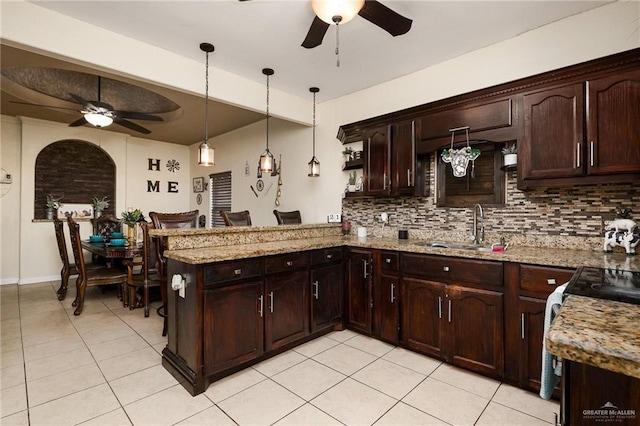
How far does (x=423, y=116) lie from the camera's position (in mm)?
3070

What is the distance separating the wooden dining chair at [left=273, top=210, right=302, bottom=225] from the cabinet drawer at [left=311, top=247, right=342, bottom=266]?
1.43 m

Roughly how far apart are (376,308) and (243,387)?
1.37m

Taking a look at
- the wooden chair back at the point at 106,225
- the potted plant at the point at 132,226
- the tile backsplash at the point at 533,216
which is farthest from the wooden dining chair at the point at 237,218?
the wooden chair back at the point at 106,225

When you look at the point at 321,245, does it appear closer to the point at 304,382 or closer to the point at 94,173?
the point at 304,382

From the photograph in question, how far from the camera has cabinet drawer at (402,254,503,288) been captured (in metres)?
2.26

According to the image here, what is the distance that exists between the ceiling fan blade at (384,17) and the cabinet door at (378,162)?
4.23ft

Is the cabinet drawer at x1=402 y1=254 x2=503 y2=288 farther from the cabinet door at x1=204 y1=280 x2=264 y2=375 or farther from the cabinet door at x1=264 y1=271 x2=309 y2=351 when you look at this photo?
the cabinet door at x1=204 y1=280 x2=264 y2=375

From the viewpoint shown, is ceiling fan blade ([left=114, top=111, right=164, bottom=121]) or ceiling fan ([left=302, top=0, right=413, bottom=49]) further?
ceiling fan blade ([left=114, top=111, right=164, bottom=121])

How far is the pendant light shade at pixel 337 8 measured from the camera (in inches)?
68.6

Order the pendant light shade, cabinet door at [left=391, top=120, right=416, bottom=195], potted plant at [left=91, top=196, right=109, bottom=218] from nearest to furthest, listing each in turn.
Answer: the pendant light shade
cabinet door at [left=391, top=120, right=416, bottom=195]
potted plant at [left=91, top=196, right=109, bottom=218]

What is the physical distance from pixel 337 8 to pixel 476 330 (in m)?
2.42

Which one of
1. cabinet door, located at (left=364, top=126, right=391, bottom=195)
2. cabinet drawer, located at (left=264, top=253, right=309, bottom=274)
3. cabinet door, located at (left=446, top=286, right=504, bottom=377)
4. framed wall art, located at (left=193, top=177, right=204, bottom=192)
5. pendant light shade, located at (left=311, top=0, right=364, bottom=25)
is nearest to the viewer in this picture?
pendant light shade, located at (left=311, top=0, right=364, bottom=25)

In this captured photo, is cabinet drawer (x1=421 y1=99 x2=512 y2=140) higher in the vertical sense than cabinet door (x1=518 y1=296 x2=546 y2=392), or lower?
higher

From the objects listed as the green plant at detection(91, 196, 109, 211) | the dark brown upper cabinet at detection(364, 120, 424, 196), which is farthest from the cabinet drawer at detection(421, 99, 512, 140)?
the green plant at detection(91, 196, 109, 211)
